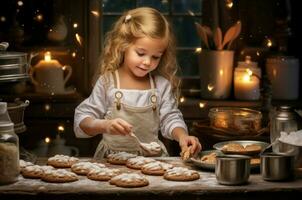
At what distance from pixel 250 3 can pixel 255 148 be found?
2.74 m

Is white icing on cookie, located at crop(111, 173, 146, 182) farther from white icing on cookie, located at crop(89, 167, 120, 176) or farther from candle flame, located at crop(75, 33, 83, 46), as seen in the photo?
candle flame, located at crop(75, 33, 83, 46)

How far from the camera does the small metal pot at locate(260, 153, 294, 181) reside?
9.92 feet

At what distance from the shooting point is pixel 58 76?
5.63m

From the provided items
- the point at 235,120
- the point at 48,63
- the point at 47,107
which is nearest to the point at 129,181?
the point at 235,120

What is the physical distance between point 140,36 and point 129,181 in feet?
3.98

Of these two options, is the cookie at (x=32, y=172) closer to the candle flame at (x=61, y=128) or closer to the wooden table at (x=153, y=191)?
the wooden table at (x=153, y=191)

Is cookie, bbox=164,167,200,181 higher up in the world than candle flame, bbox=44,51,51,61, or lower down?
lower down

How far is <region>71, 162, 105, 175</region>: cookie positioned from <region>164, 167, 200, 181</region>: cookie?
0.35 meters

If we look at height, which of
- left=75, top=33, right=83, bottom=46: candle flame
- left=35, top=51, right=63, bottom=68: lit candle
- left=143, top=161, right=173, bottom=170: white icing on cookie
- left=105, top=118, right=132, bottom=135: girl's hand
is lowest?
left=143, top=161, right=173, bottom=170: white icing on cookie

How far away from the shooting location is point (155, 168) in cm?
315

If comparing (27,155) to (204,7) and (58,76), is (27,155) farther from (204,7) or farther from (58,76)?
(204,7)

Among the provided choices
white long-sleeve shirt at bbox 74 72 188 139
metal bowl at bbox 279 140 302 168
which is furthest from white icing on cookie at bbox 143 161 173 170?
white long-sleeve shirt at bbox 74 72 188 139

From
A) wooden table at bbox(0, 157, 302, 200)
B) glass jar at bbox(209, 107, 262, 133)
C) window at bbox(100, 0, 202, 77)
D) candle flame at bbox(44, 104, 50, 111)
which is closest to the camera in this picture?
wooden table at bbox(0, 157, 302, 200)

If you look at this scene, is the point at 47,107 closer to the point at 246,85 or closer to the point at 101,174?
the point at 246,85
